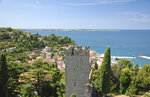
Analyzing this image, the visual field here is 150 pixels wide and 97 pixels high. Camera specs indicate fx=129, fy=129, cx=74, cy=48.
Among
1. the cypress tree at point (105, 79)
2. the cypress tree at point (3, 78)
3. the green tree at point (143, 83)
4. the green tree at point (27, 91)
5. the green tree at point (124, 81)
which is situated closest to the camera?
the green tree at point (27, 91)

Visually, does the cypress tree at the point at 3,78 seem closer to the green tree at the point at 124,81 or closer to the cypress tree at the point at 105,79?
the cypress tree at the point at 105,79

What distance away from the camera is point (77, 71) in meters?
11.7

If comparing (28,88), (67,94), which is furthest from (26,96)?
(67,94)

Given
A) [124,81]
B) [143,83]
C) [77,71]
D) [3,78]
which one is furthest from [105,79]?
[3,78]

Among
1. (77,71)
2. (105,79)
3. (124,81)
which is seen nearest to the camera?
(77,71)

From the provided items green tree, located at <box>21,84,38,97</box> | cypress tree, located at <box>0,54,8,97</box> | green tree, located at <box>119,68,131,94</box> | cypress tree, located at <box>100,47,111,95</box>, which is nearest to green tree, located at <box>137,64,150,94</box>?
green tree, located at <box>119,68,131,94</box>

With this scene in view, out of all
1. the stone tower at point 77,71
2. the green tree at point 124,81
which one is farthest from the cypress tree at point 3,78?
the green tree at point 124,81

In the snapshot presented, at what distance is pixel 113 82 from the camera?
23828 mm

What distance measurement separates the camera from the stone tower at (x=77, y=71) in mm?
11398

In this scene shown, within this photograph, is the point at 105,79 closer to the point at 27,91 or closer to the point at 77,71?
the point at 77,71

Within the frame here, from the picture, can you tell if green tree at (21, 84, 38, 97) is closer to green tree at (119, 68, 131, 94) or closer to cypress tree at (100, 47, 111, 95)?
cypress tree at (100, 47, 111, 95)

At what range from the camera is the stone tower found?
37.4 feet

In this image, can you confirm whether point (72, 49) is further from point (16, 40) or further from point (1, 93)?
point (16, 40)

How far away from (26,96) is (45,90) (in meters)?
3.76
